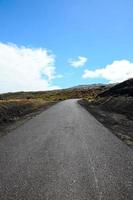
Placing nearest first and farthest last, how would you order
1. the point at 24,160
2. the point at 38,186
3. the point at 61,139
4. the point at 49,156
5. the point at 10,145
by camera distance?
the point at 38,186 < the point at 24,160 < the point at 49,156 < the point at 10,145 < the point at 61,139

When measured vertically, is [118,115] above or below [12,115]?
below

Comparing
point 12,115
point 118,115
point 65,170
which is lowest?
point 118,115

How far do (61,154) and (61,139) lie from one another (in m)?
2.95

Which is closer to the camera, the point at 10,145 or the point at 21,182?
the point at 21,182

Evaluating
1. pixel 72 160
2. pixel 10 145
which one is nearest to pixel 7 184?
pixel 72 160

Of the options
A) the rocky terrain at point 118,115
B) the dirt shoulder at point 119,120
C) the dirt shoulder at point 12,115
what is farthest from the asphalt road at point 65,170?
the dirt shoulder at point 12,115

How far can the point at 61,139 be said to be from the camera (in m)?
12.2

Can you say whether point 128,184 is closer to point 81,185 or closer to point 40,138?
point 81,185

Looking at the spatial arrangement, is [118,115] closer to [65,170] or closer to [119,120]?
[119,120]

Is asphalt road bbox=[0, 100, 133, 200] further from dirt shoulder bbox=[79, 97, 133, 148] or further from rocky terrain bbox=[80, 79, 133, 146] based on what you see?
rocky terrain bbox=[80, 79, 133, 146]

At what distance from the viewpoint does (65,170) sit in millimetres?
7441

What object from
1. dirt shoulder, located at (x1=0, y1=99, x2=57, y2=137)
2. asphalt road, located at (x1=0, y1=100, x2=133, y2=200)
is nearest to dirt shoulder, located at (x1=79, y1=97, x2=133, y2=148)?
asphalt road, located at (x1=0, y1=100, x2=133, y2=200)

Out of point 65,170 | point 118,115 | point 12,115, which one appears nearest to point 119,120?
point 118,115

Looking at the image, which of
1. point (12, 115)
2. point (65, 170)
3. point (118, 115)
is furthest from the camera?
point (12, 115)
